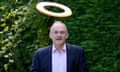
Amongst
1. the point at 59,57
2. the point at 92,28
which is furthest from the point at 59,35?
the point at 92,28

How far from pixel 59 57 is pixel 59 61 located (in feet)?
0.14

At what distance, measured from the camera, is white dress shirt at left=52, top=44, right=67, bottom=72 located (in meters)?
4.28

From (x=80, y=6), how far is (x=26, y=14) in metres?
1.43

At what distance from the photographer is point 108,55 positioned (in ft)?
18.3

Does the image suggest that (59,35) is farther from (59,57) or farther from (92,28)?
(92,28)

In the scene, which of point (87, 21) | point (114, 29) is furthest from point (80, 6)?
point (114, 29)

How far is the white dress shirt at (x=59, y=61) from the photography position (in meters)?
4.28

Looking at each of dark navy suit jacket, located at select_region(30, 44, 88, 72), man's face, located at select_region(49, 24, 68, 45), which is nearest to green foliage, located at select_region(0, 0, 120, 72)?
dark navy suit jacket, located at select_region(30, 44, 88, 72)

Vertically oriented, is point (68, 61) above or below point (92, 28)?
below

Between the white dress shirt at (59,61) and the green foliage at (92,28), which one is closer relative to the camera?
the white dress shirt at (59,61)

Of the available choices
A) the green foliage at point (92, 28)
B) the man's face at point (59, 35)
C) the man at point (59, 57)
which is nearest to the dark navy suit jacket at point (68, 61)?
the man at point (59, 57)

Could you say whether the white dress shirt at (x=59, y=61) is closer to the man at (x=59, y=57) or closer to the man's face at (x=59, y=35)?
the man at (x=59, y=57)

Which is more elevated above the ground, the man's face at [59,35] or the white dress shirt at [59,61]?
the man's face at [59,35]

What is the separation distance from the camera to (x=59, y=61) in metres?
4.27
